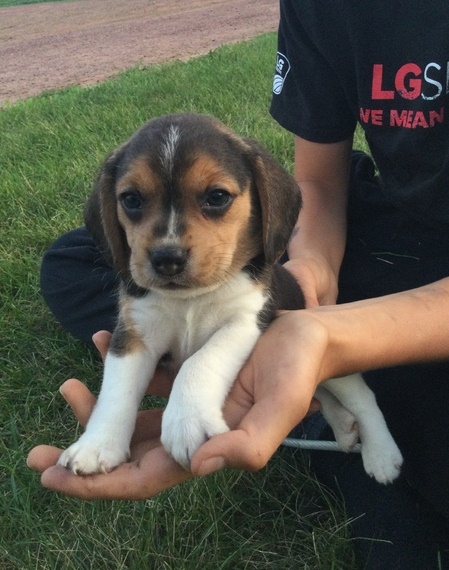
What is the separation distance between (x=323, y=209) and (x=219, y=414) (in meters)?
1.68

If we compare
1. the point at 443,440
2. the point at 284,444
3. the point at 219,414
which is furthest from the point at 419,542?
the point at 219,414

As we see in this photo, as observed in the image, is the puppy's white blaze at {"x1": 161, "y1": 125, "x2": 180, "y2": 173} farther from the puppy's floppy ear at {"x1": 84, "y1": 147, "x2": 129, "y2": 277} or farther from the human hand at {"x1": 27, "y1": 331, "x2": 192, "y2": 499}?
the human hand at {"x1": 27, "y1": 331, "x2": 192, "y2": 499}

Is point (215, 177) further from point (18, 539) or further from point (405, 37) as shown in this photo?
point (18, 539)

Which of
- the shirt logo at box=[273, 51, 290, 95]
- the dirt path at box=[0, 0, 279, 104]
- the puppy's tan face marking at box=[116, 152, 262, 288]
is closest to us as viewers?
the puppy's tan face marking at box=[116, 152, 262, 288]

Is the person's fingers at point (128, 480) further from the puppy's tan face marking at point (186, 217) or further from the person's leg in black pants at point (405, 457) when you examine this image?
the person's leg in black pants at point (405, 457)

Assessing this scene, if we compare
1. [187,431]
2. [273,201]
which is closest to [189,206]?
[273,201]

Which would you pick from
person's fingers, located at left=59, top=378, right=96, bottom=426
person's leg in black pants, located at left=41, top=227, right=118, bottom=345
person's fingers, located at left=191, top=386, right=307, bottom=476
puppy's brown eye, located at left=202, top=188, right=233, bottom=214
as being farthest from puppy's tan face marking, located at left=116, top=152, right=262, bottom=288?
person's leg in black pants, located at left=41, top=227, right=118, bottom=345

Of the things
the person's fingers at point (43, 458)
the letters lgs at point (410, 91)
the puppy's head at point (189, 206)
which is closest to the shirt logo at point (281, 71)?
the letters lgs at point (410, 91)

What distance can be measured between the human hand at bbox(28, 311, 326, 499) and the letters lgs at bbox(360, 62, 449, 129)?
108cm

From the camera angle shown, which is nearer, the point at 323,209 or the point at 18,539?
the point at 18,539

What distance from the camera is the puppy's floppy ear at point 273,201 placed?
99.4 inches

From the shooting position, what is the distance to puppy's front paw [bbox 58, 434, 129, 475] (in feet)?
6.88

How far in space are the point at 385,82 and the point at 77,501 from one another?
2.13 m

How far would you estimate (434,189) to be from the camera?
2844 mm
